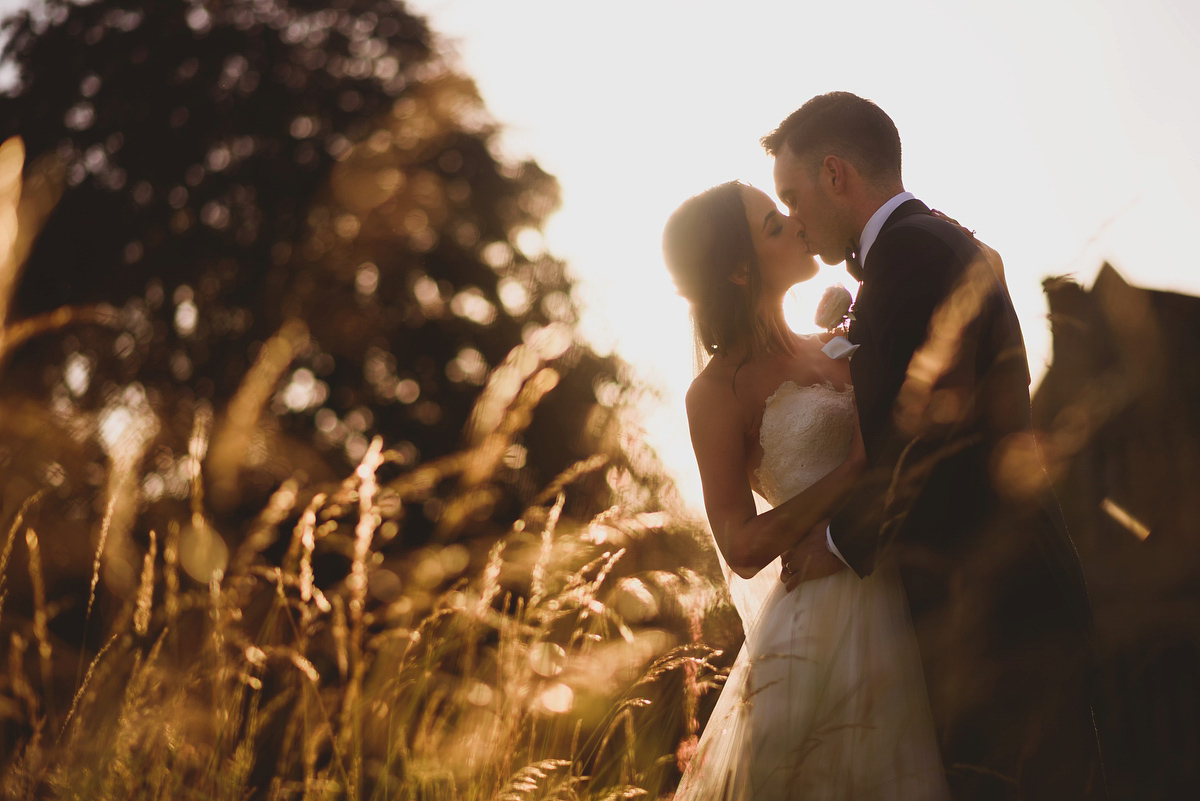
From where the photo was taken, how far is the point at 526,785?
2.03 meters

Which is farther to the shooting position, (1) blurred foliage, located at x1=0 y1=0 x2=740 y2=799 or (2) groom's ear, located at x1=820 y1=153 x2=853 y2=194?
(1) blurred foliage, located at x1=0 y1=0 x2=740 y2=799

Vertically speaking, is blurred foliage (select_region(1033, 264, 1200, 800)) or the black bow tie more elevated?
the black bow tie

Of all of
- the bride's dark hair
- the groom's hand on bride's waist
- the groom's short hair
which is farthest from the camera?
the bride's dark hair

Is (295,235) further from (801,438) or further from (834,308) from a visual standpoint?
(801,438)

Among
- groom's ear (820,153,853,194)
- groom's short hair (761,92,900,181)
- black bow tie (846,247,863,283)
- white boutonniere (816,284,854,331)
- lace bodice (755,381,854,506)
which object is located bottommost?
lace bodice (755,381,854,506)

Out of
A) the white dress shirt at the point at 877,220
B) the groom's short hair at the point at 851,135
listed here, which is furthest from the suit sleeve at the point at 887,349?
the groom's short hair at the point at 851,135

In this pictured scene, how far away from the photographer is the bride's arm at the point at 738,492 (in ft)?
8.57

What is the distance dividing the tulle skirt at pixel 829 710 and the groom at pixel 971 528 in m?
0.11

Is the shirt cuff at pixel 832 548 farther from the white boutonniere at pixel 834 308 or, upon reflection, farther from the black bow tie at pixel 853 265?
the white boutonniere at pixel 834 308

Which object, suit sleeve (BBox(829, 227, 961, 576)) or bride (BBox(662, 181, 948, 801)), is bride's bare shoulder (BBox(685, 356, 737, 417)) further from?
suit sleeve (BBox(829, 227, 961, 576))

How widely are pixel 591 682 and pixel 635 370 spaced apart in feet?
32.2

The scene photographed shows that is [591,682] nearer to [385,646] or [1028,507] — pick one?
[385,646]

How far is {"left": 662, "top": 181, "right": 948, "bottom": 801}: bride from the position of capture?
7.25ft

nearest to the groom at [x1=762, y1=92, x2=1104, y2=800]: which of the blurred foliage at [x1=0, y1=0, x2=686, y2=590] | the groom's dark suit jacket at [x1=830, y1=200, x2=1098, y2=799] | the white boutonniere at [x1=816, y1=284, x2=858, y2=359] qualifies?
Result: the groom's dark suit jacket at [x1=830, y1=200, x2=1098, y2=799]
